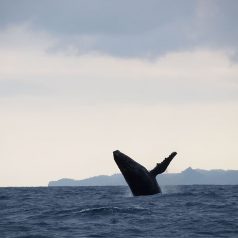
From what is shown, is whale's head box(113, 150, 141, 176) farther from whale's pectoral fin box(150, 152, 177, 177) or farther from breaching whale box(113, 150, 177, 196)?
whale's pectoral fin box(150, 152, 177, 177)

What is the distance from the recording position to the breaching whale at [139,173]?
23.5 m

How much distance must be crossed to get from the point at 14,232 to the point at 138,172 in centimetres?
1103

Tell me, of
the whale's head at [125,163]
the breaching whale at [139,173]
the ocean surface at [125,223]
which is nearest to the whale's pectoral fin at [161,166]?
the breaching whale at [139,173]

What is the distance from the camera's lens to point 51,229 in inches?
536

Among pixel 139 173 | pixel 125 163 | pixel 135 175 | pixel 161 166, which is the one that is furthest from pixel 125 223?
pixel 161 166

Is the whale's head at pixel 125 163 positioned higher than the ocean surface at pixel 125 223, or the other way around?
the whale's head at pixel 125 163

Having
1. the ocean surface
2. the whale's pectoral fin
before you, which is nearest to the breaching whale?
the whale's pectoral fin

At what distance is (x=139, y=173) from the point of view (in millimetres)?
23703

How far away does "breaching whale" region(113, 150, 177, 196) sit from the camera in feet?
76.9

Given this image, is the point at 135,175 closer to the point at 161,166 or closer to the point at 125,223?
the point at 161,166

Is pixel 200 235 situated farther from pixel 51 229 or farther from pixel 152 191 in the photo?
pixel 152 191

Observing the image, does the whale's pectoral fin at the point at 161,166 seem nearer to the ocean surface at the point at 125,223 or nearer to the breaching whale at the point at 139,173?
the breaching whale at the point at 139,173

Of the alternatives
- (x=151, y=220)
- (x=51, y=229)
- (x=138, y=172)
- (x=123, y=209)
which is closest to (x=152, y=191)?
(x=138, y=172)

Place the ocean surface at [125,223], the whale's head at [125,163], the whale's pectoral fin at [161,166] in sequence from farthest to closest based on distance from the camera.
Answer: the whale's pectoral fin at [161,166]
the whale's head at [125,163]
the ocean surface at [125,223]
